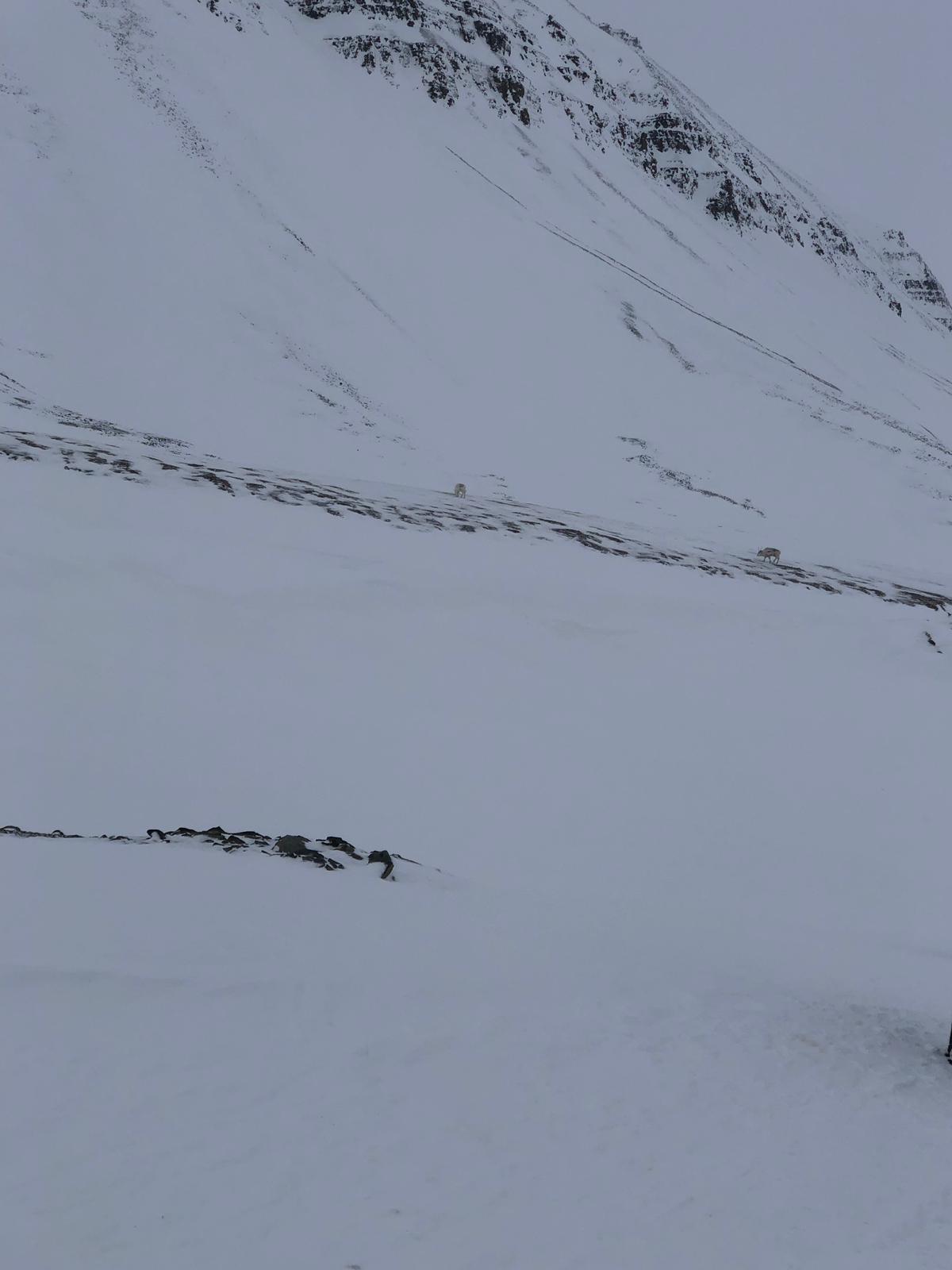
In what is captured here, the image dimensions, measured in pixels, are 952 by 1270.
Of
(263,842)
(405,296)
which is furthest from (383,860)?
(405,296)

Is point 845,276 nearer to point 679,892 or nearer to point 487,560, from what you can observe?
point 487,560

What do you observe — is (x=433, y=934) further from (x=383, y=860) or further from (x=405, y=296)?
(x=405, y=296)

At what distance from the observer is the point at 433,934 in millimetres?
5441

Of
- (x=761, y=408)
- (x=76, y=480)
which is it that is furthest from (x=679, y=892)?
(x=761, y=408)

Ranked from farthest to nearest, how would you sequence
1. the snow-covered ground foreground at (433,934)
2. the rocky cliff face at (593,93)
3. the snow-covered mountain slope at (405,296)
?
the rocky cliff face at (593,93) → the snow-covered mountain slope at (405,296) → the snow-covered ground foreground at (433,934)

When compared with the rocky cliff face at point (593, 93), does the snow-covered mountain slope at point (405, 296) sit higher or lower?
lower

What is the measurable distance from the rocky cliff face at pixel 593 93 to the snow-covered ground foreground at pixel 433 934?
7579 cm

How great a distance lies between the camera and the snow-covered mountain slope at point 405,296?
33.1 metres

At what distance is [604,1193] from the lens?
3.57 metres

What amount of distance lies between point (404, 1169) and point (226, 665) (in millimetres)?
7122

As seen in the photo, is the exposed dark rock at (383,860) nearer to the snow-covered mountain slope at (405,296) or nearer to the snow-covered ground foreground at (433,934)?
the snow-covered ground foreground at (433,934)

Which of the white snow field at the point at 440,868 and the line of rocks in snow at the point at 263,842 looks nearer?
the white snow field at the point at 440,868

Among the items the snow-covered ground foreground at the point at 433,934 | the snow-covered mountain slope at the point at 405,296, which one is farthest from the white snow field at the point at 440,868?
the snow-covered mountain slope at the point at 405,296

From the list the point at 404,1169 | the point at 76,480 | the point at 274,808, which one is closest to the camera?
the point at 404,1169
